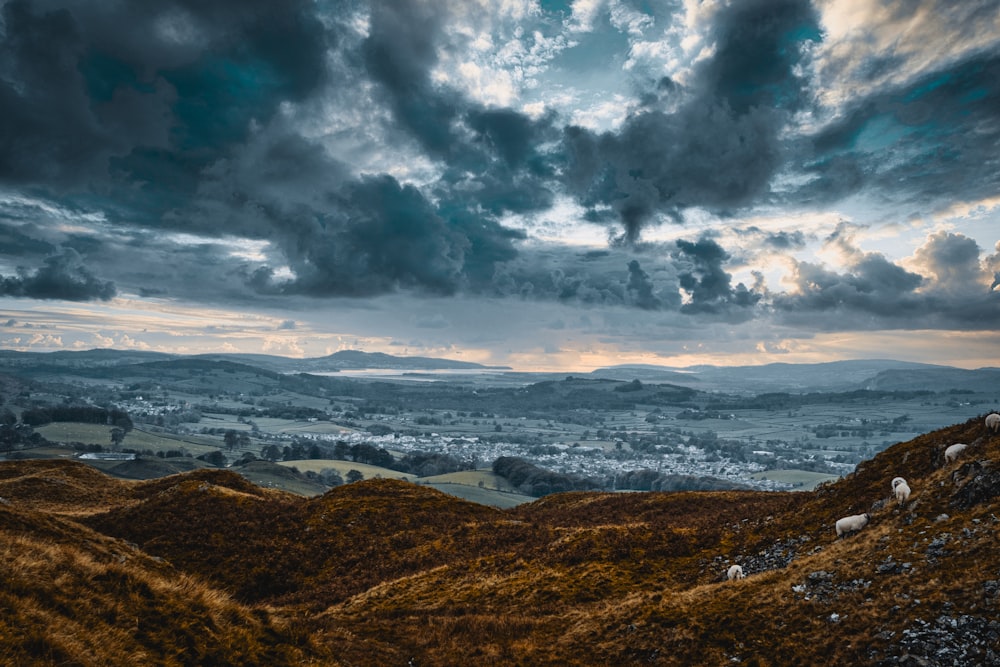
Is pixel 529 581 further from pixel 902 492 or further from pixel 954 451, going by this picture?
pixel 954 451

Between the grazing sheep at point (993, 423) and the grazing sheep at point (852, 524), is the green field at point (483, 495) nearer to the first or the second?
the grazing sheep at point (993, 423)

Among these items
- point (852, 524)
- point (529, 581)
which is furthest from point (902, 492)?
point (529, 581)

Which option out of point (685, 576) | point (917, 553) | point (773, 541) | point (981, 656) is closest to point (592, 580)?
point (685, 576)

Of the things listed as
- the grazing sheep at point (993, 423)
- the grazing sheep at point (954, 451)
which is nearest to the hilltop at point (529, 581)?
the grazing sheep at point (993, 423)

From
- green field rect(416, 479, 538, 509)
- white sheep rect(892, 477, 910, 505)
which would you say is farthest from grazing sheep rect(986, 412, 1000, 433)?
green field rect(416, 479, 538, 509)

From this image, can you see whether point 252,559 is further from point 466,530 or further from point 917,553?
point 917,553
